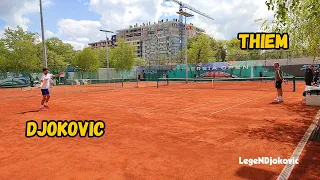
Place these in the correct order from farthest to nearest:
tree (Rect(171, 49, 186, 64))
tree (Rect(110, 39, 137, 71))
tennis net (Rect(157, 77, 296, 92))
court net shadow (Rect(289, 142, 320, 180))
→ tree (Rect(171, 49, 186, 64)) → tree (Rect(110, 39, 137, 71)) → tennis net (Rect(157, 77, 296, 92)) → court net shadow (Rect(289, 142, 320, 180))

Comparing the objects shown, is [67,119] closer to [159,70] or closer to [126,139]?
[126,139]

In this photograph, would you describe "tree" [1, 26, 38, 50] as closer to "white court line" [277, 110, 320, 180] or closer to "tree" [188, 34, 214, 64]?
"tree" [188, 34, 214, 64]

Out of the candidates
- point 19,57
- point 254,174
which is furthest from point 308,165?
point 19,57

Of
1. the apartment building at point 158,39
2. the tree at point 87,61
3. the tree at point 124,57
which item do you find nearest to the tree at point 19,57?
the tree at point 87,61

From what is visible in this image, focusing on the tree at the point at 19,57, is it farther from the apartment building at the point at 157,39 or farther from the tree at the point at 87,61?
the apartment building at the point at 157,39

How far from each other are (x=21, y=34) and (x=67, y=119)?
45.0m

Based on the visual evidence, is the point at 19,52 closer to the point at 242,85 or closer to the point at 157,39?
the point at 242,85

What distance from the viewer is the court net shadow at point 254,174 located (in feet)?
11.8

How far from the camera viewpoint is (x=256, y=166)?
4.01m

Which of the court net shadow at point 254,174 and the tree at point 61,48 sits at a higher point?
the tree at point 61,48

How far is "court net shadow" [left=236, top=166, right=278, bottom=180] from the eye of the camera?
3.58 meters

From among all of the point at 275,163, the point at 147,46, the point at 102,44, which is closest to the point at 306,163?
the point at 275,163

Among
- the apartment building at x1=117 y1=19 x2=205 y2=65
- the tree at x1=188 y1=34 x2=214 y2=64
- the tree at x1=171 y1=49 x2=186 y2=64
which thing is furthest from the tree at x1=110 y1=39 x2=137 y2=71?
the apartment building at x1=117 y1=19 x2=205 y2=65

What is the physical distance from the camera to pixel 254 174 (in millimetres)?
3703
